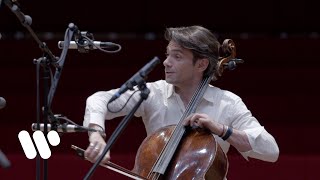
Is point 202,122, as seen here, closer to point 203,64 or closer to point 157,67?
point 203,64

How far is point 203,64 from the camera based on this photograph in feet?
9.14

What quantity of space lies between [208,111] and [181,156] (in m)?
0.37

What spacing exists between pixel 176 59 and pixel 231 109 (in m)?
0.30

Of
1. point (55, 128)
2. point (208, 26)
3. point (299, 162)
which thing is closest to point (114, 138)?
point (55, 128)

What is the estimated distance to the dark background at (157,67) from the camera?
11.9 ft

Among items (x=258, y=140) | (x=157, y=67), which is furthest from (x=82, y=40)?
(x=157, y=67)

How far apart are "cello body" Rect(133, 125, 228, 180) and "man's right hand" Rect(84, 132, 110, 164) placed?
0.27 meters

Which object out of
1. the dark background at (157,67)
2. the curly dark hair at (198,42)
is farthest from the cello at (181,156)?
the dark background at (157,67)

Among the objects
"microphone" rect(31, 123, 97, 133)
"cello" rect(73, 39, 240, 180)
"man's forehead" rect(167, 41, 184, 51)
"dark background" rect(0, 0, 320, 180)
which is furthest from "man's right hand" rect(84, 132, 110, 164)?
"dark background" rect(0, 0, 320, 180)

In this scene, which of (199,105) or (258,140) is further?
(199,105)

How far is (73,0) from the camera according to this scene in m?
4.20

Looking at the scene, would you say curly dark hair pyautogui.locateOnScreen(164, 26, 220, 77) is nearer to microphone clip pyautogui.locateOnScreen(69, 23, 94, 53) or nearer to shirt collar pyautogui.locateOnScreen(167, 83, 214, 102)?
shirt collar pyautogui.locateOnScreen(167, 83, 214, 102)

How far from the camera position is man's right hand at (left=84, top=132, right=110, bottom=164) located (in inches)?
84.2

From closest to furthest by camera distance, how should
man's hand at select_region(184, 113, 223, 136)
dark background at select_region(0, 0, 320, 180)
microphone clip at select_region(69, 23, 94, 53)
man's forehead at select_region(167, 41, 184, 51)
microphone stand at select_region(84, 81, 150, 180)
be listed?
microphone stand at select_region(84, 81, 150, 180)
microphone clip at select_region(69, 23, 94, 53)
man's hand at select_region(184, 113, 223, 136)
man's forehead at select_region(167, 41, 184, 51)
dark background at select_region(0, 0, 320, 180)
